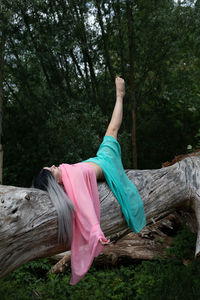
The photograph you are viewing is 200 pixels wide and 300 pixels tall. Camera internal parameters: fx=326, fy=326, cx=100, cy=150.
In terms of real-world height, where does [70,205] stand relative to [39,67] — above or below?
below

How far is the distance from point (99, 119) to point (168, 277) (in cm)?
378

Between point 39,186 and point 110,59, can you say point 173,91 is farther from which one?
point 39,186

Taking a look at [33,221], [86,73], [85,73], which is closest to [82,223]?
[33,221]

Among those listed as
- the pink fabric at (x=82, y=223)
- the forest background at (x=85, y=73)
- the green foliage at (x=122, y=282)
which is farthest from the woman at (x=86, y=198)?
the forest background at (x=85, y=73)

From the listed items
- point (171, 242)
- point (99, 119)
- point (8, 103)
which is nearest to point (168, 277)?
point (171, 242)

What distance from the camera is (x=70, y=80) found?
7.90 metres

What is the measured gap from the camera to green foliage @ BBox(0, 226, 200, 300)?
379 cm

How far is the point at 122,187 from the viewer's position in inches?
123

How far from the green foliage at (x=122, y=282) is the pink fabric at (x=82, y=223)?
4.78 ft

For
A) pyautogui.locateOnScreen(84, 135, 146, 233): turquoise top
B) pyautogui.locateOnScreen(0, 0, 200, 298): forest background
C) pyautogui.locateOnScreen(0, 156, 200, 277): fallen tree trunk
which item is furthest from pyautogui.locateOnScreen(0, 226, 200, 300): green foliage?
pyautogui.locateOnScreen(0, 0, 200, 298): forest background

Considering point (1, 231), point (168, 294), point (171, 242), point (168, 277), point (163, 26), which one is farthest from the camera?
point (163, 26)

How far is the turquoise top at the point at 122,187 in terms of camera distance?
3057 millimetres

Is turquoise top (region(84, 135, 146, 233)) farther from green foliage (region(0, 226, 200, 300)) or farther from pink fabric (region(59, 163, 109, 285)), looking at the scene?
green foliage (region(0, 226, 200, 300))

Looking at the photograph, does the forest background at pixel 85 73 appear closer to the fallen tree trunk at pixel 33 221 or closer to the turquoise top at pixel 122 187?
the turquoise top at pixel 122 187
